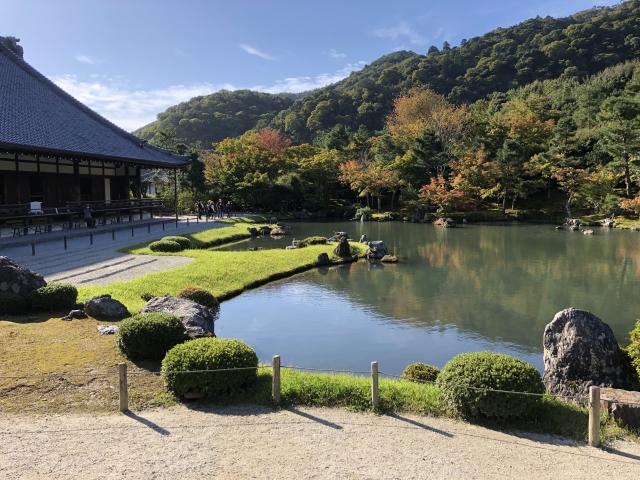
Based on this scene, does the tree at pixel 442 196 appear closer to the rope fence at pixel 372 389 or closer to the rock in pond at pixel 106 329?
the rock in pond at pixel 106 329

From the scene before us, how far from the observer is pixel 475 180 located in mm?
37719

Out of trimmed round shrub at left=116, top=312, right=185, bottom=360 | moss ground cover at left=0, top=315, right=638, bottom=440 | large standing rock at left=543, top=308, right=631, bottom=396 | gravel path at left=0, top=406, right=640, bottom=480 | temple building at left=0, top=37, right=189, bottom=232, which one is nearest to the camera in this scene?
gravel path at left=0, top=406, right=640, bottom=480

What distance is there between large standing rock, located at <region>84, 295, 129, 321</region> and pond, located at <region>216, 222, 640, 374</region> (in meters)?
2.31

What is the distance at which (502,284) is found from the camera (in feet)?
51.5

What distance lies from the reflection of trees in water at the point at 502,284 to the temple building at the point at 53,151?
1311 cm

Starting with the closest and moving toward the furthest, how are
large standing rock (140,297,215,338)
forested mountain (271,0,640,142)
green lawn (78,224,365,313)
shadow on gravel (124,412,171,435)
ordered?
shadow on gravel (124,412,171,435)
large standing rock (140,297,215,338)
green lawn (78,224,365,313)
forested mountain (271,0,640,142)

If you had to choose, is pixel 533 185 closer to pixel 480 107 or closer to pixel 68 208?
pixel 480 107

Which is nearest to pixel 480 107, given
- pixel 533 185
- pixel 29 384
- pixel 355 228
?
pixel 533 185

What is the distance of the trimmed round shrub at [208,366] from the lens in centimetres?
575

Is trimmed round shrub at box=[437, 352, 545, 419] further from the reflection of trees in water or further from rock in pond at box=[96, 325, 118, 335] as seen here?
rock in pond at box=[96, 325, 118, 335]

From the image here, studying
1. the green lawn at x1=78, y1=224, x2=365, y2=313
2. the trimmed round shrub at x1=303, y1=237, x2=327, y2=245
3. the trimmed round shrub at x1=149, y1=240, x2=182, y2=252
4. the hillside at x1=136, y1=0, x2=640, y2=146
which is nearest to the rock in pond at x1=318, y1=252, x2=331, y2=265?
the green lawn at x1=78, y1=224, x2=365, y2=313

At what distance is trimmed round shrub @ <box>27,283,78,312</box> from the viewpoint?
9336 mm

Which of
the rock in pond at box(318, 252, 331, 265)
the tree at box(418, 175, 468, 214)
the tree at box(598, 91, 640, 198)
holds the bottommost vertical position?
the rock in pond at box(318, 252, 331, 265)

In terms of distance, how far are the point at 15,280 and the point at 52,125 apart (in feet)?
49.4
